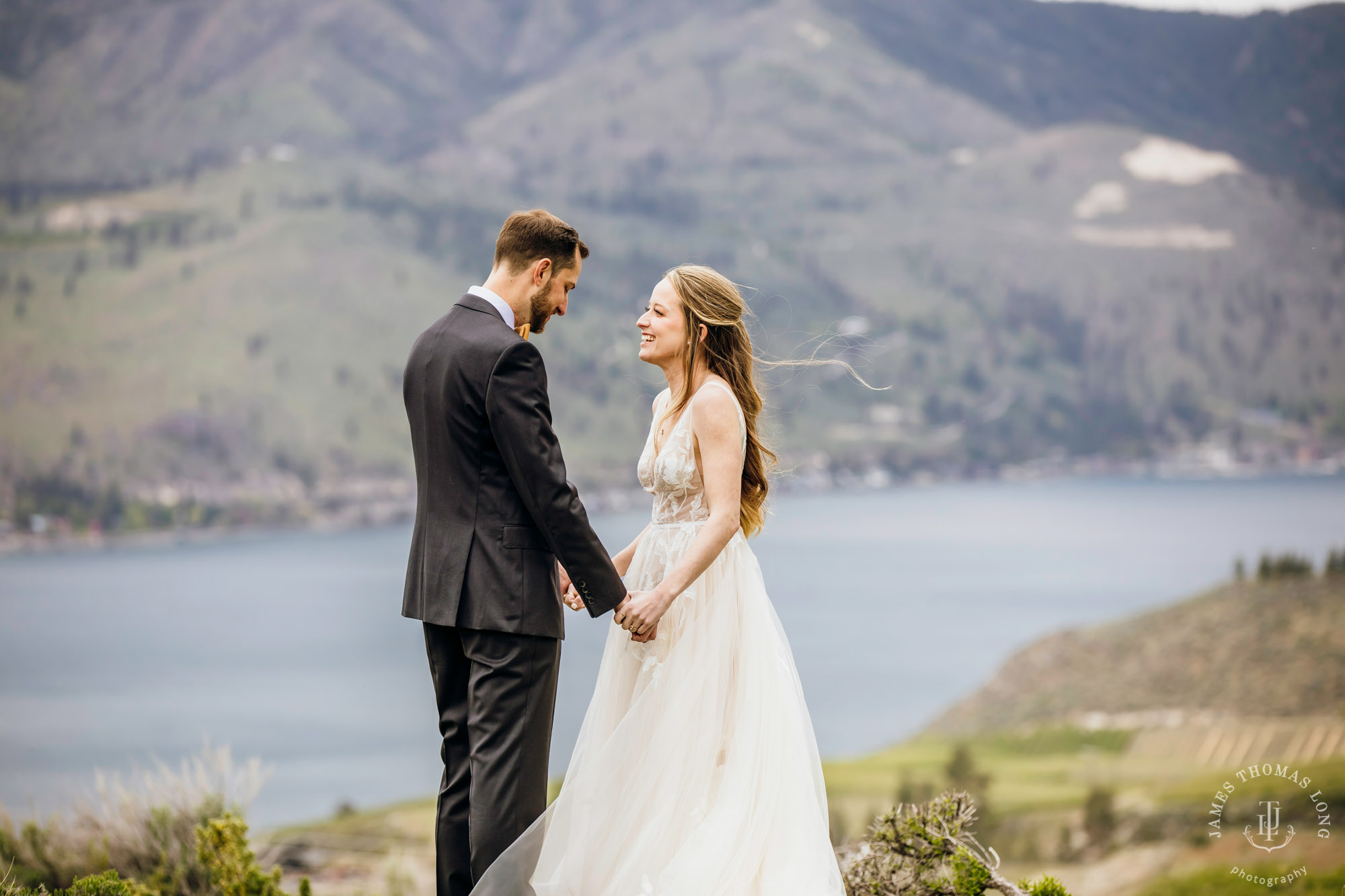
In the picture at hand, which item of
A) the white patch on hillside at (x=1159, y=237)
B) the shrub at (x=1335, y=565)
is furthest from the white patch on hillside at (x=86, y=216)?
the shrub at (x=1335, y=565)

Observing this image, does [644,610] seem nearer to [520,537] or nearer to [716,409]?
[520,537]

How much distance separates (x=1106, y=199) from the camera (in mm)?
42750

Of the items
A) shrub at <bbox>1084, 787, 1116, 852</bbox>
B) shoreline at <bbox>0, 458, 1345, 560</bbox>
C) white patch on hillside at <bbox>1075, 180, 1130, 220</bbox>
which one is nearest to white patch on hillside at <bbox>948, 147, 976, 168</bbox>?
white patch on hillside at <bbox>1075, 180, 1130, 220</bbox>

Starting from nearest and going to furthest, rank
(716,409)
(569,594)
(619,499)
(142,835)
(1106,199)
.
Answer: (716,409) → (569,594) → (142,835) → (619,499) → (1106,199)

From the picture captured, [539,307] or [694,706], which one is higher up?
[539,307]

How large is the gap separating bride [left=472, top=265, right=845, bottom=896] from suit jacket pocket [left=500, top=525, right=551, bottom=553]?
0.31 m

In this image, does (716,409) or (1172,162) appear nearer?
(716,409)

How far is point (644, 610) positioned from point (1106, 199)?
1787 inches

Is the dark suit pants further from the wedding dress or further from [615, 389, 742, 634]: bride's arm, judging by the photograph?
[615, 389, 742, 634]: bride's arm

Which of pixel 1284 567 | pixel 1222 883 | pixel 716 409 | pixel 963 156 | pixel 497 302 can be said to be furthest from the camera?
pixel 963 156

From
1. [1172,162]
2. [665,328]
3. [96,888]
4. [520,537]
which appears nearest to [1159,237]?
[1172,162]

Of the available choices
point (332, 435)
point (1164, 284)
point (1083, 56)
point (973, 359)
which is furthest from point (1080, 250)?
point (332, 435)

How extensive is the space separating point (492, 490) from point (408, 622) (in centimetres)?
4220

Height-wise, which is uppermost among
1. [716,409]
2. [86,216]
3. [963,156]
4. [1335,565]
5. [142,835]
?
[963,156]
